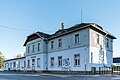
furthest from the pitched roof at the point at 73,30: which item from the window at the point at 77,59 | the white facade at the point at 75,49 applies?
the window at the point at 77,59

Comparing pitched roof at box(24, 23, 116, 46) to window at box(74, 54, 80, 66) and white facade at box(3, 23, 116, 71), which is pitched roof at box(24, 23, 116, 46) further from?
window at box(74, 54, 80, 66)

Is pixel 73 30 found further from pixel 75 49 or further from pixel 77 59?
pixel 77 59

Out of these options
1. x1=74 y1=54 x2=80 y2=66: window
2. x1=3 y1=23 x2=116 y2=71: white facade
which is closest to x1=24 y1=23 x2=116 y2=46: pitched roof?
x1=3 y1=23 x2=116 y2=71: white facade

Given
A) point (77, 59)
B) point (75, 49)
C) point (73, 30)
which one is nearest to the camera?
point (77, 59)

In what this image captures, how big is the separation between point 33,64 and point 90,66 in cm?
1707

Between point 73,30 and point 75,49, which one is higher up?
point 73,30

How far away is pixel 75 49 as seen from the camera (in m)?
28.4

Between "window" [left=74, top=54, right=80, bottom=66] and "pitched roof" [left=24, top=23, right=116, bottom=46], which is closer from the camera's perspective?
"pitched roof" [left=24, top=23, right=116, bottom=46]

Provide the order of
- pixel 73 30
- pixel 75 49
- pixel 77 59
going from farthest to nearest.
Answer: pixel 73 30
pixel 75 49
pixel 77 59

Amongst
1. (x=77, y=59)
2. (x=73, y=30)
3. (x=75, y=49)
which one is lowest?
(x=77, y=59)

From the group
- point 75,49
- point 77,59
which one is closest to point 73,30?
point 75,49

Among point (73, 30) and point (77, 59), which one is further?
point (73, 30)

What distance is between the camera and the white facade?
26.6 metres

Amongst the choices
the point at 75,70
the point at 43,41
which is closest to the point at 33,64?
the point at 43,41
